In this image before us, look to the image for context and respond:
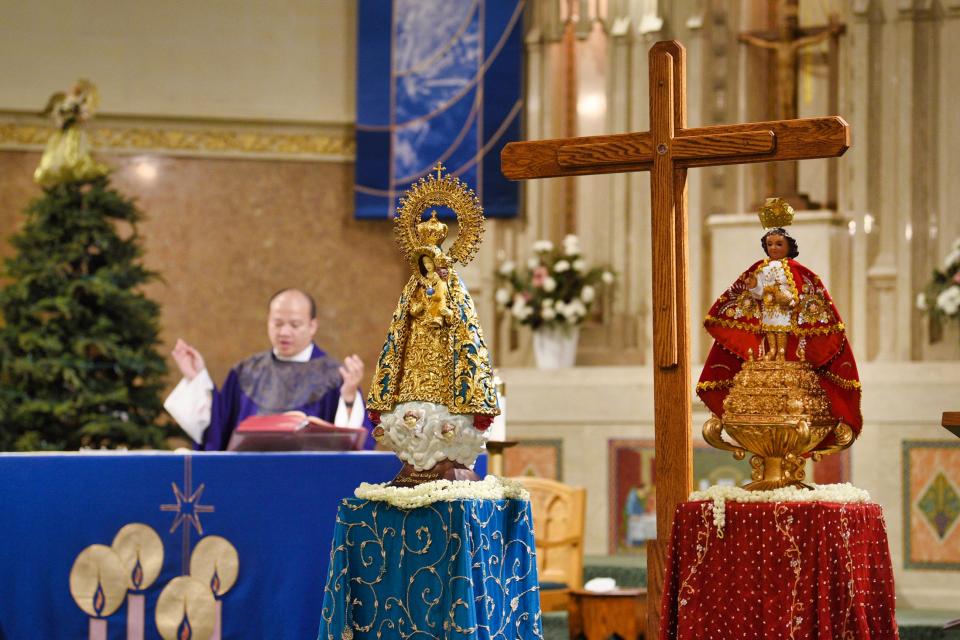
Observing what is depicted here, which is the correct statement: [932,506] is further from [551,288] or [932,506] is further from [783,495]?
[783,495]

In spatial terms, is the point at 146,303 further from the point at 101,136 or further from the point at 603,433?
the point at 603,433

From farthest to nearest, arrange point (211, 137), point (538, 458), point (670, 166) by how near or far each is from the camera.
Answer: point (211, 137), point (538, 458), point (670, 166)

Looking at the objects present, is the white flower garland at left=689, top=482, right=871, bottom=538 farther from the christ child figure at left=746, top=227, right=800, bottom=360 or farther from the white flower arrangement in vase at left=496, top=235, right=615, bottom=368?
the white flower arrangement in vase at left=496, top=235, right=615, bottom=368

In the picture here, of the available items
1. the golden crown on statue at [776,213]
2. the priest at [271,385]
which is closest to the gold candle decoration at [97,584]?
the priest at [271,385]

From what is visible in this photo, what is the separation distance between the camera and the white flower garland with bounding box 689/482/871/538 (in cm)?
423

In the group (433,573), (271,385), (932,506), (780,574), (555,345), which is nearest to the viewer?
(780,574)

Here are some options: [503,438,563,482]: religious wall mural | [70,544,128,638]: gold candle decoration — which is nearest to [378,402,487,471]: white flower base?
[70,544,128,638]: gold candle decoration

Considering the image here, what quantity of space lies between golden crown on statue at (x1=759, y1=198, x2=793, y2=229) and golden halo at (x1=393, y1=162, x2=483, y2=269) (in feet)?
3.07

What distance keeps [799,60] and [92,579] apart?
5610 mm

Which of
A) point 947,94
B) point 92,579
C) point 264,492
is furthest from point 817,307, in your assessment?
point 947,94

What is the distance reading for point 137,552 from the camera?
18.2 feet

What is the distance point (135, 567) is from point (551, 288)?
3769 millimetres

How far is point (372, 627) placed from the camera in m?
4.54

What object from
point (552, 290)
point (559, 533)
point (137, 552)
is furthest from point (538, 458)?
point (137, 552)
